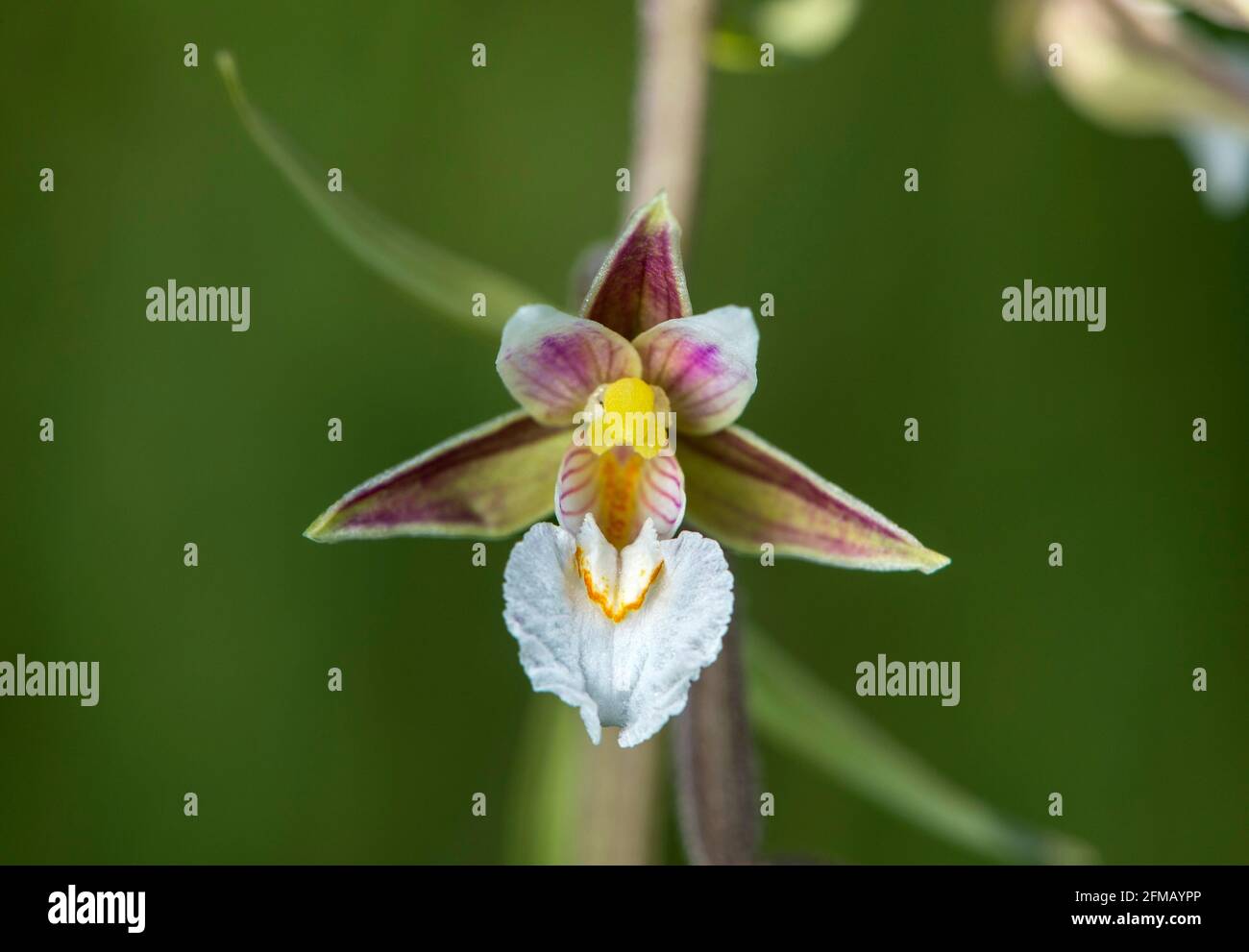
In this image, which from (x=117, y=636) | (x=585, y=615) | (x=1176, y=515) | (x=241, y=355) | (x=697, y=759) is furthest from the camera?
(x=1176, y=515)

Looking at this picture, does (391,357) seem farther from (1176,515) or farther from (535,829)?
(1176,515)

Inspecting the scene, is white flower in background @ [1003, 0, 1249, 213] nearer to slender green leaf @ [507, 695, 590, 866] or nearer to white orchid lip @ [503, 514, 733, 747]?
white orchid lip @ [503, 514, 733, 747]

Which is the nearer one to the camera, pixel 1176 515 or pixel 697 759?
pixel 697 759

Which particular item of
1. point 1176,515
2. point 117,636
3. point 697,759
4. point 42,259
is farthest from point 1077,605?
point 42,259

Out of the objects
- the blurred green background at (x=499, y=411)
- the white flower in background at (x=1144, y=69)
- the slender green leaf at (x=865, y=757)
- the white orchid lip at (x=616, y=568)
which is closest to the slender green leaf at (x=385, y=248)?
the white orchid lip at (x=616, y=568)

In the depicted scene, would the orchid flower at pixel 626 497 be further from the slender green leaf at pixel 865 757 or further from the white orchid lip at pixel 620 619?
the slender green leaf at pixel 865 757
